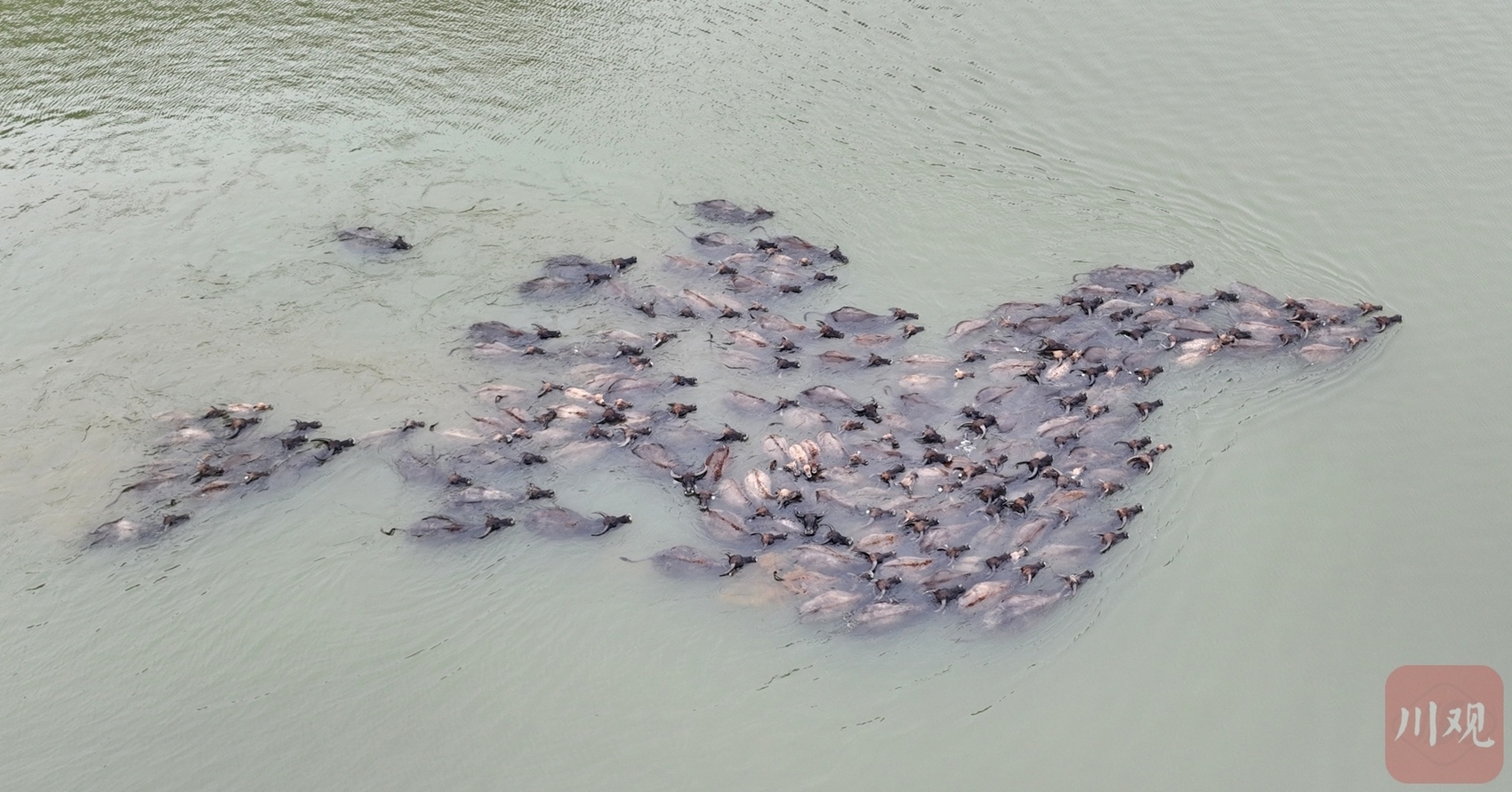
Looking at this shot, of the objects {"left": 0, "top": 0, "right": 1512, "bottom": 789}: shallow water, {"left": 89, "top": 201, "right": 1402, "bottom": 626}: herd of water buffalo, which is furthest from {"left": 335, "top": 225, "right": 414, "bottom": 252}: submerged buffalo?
{"left": 0, "top": 0, "right": 1512, "bottom": 789}: shallow water

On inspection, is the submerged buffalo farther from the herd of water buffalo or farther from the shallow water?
the shallow water

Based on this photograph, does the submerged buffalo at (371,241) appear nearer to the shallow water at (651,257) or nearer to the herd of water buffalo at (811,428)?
the herd of water buffalo at (811,428)

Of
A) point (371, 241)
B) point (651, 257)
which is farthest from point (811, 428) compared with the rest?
point (371, 241)

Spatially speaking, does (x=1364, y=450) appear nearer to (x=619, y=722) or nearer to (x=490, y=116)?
(x=619, y=722)

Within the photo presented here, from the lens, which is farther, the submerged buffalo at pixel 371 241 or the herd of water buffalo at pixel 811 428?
the submerged buffalo at pixel 371 241

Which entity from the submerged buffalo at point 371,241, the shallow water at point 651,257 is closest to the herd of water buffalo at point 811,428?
the submerged buffalo at point 371,241

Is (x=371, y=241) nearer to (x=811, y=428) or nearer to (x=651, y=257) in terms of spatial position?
(x=651, y=257)

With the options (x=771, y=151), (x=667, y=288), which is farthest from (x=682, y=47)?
(x=667, y=288)

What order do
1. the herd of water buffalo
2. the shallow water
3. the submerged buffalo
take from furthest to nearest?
the submerged buffalo, the herd of water buffalo, the shallow water
